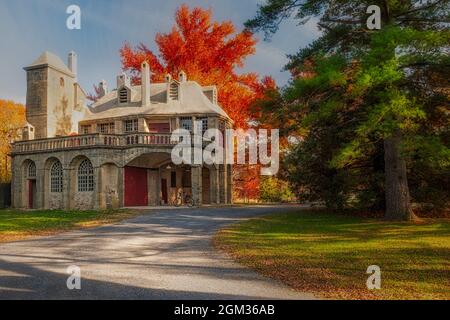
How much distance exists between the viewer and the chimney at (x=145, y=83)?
101ft

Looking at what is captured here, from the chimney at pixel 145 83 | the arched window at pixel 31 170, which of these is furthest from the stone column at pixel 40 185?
the chimney at pixel 145 83

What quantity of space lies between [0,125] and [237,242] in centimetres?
3973

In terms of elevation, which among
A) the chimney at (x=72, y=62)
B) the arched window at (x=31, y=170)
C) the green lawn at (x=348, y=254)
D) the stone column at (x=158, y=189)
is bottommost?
the green lawn at (x=348, y=254)

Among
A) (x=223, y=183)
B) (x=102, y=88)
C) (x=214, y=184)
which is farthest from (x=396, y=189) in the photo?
(x=102, y=88)

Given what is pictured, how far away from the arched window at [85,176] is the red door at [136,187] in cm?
246

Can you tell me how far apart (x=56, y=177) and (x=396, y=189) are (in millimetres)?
23426

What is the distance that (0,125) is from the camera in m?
42.4

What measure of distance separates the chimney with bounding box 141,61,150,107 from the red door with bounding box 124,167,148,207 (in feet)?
19.4

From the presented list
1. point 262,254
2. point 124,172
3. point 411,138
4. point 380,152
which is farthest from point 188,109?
point 262,254

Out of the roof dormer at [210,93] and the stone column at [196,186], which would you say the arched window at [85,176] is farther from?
the roof dormer at [210,93]

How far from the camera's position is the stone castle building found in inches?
1066

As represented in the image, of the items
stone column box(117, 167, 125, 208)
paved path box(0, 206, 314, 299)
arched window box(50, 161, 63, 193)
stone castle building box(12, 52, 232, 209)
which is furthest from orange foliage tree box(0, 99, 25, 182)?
paved path box(0, 206, 314, 299)

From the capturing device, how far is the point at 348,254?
9891mm

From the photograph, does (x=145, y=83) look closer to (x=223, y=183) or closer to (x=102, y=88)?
(x=102, y=88)
